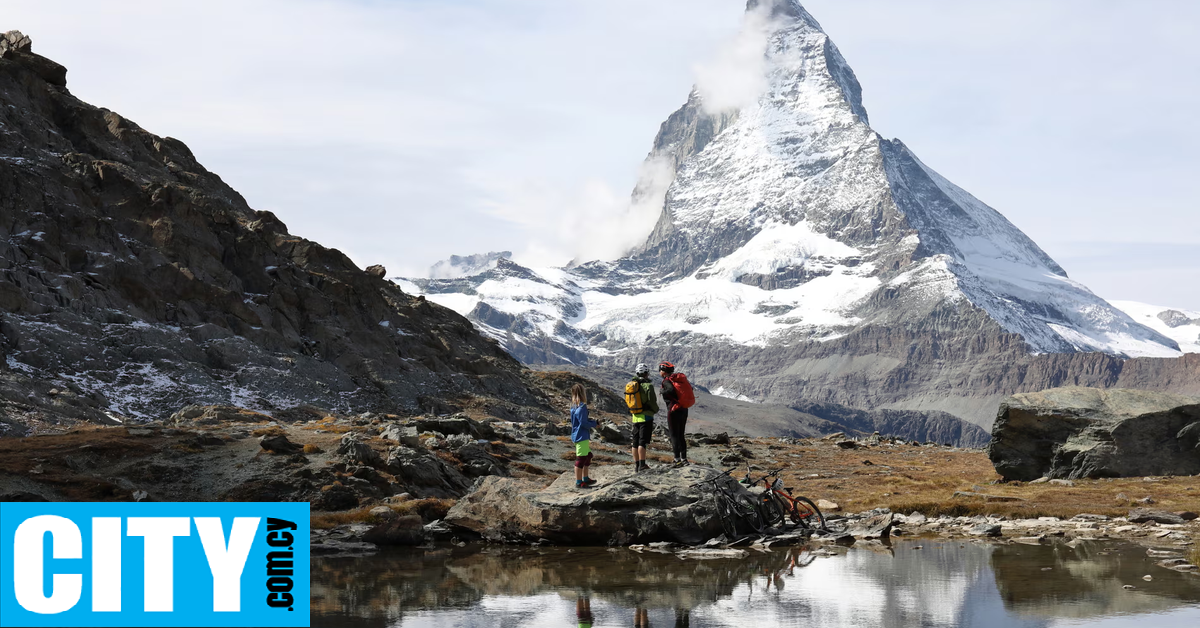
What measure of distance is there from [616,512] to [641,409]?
2980 mm

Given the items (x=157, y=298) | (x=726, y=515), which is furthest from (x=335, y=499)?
(x=157, y=298)

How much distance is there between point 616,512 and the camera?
87.4 feet

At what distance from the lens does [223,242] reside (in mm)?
105000

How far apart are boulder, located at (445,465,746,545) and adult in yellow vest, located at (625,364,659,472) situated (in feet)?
2.23

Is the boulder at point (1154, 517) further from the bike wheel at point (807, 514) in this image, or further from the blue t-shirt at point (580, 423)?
the blue t-shirt at point (580, 423)

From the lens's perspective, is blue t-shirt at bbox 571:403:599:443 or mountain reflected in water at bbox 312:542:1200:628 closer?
mountain reflected in water at bbox 312:542:1200:628

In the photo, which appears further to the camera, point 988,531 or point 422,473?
point 422,473

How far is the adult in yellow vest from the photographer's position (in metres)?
27.8

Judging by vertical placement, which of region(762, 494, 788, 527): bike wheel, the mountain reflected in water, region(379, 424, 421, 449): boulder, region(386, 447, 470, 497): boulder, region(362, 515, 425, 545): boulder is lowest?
the mountain reflected in water

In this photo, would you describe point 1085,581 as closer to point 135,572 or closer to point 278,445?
point 135,572

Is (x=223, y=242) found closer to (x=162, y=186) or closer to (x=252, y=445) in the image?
(x=162, y=186)

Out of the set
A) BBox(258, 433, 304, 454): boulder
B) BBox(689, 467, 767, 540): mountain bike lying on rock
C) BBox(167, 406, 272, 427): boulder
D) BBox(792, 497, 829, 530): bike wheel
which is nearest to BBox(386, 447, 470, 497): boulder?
BBox(258, 433, 304, 454): boulder

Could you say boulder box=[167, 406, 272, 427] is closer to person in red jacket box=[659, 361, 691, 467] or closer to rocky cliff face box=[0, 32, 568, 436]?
rocky cliff face box=[0, 32, 568, 436]

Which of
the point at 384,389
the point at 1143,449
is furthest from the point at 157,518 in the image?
the point at 384,389
